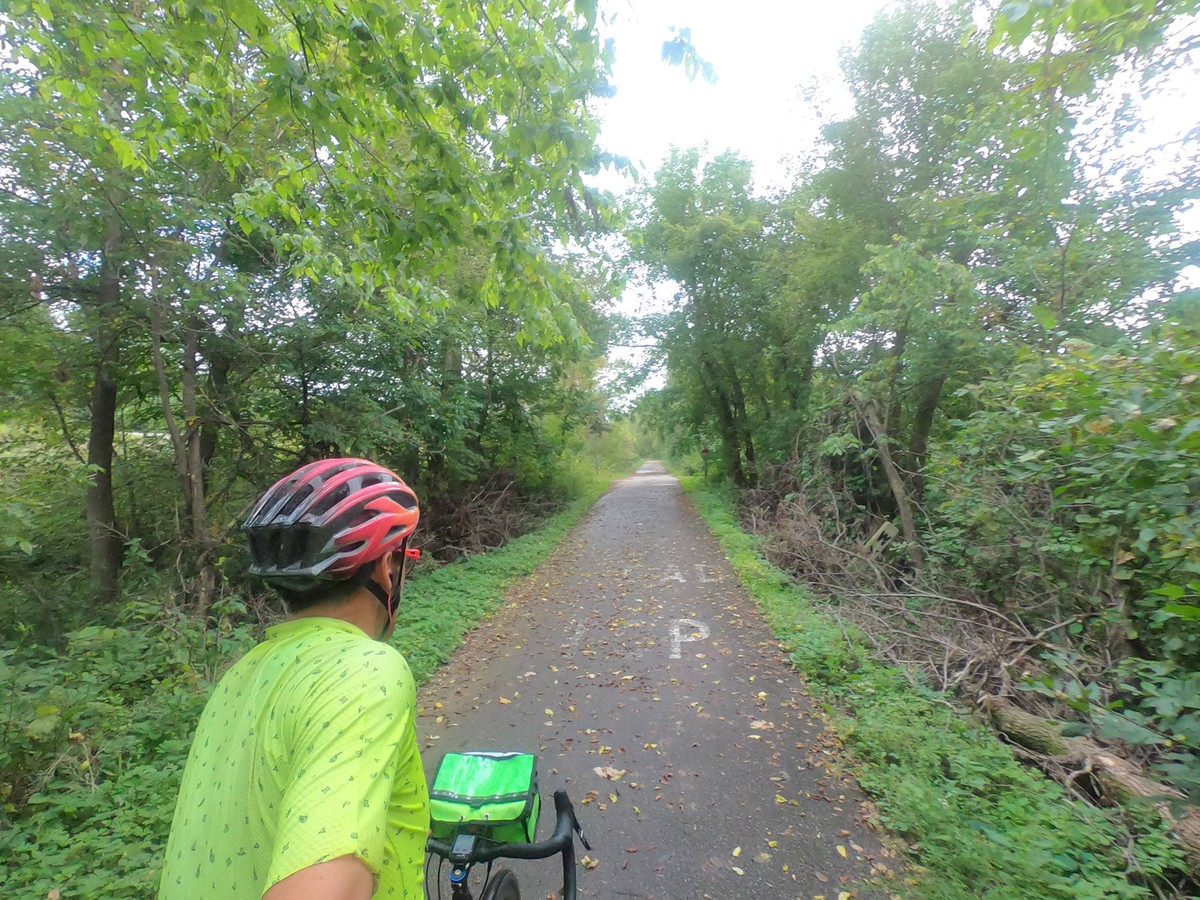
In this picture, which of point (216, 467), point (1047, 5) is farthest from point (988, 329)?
point (216, 467)

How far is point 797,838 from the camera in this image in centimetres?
328

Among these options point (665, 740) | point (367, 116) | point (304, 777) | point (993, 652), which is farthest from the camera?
point (993, 652)

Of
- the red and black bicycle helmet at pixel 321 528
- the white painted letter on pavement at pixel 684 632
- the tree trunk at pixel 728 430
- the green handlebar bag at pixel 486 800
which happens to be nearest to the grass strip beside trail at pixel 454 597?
the white painted letter on pavement at pixel 684 632

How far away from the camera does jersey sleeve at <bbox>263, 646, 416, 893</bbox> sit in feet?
2.93

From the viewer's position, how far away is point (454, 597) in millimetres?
8000

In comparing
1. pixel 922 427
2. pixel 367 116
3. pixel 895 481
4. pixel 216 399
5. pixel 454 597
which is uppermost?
pixel 367 116

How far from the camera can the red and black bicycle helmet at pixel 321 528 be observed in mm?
1333

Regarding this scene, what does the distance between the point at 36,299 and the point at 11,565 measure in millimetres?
3110

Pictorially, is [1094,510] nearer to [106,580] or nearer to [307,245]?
[307,245]

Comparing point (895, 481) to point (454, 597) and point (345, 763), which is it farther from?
point (345, 763)

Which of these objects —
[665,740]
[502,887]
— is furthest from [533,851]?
[665,740]

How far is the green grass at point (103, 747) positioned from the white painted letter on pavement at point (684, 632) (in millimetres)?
2642

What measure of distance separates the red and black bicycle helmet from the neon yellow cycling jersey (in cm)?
16

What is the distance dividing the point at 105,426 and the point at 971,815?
980 cm
